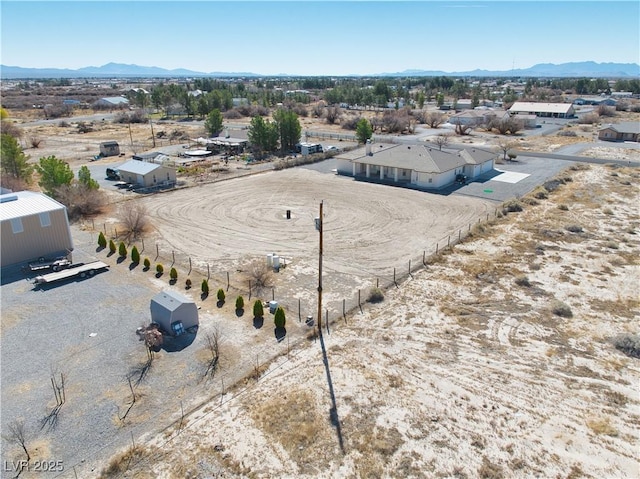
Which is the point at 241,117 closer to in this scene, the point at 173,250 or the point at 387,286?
the point at 173,250

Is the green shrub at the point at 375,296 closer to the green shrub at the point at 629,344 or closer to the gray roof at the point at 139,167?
the green shrub at the point at 629,344

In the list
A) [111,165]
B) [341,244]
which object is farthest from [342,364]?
[111,165]

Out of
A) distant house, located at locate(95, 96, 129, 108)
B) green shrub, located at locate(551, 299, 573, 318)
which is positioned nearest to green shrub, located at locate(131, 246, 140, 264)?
green shrub, located at locate(551, 299, 573, 318)

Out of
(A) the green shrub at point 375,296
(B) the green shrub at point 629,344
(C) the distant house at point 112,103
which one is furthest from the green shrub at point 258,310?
(C) the distant house at point 112,103

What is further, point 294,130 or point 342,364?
point 294,130

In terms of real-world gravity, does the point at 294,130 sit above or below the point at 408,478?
above

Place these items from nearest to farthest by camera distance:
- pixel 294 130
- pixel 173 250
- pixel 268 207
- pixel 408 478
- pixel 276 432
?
pixel 408 478 < pixel 276 432 < pixel 173 250 < pixel 268 207 < pixel 294 130
